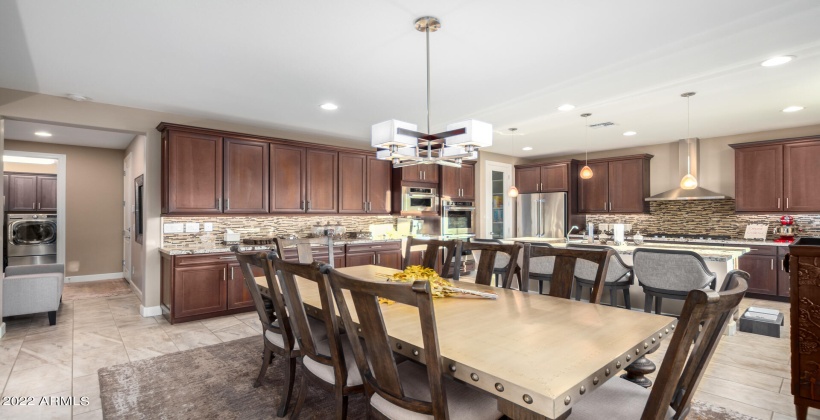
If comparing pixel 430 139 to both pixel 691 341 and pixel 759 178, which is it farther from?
pixel 759 178

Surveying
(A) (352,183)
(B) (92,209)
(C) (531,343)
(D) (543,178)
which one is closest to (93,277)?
(B) (92,209)

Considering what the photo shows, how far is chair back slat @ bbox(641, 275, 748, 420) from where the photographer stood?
1035mm

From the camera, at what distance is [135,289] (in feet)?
19.1

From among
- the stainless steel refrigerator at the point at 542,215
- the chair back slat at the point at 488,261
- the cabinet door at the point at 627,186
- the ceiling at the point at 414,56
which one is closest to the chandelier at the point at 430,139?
the ceiling at the point at 414,56

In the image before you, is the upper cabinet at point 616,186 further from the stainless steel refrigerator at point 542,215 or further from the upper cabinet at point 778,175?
the upper cabinet at point 778,175

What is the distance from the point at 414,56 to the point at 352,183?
3.18 metres

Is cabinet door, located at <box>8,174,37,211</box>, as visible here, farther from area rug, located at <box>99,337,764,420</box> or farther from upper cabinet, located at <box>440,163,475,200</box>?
upper cabinet, located at <box>440,163,475,200</box>

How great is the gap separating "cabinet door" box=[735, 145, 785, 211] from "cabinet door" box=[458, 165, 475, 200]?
13.4 feet

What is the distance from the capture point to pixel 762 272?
207 inches

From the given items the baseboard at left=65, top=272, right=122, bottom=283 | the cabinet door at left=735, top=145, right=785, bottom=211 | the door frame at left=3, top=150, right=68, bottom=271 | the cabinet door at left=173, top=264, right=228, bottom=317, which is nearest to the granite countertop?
the cabinet door at left=173, top=264, right=228, bottom=317

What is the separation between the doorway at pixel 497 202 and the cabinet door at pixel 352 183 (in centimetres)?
274

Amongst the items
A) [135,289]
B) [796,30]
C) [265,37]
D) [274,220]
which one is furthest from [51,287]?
[796,30]

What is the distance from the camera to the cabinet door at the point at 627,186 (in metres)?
6.90

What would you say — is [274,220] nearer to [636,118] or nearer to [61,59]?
[61,59]
